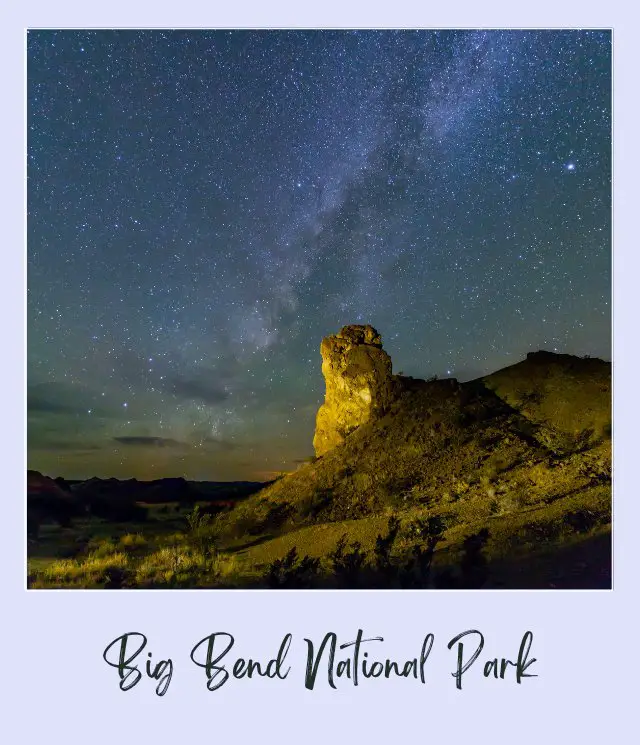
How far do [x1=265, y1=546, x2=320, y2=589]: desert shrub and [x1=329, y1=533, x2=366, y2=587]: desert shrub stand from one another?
385 mm

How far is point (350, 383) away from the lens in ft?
59.1

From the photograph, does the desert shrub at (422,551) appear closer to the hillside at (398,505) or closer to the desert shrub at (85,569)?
the hillside at (398,505)

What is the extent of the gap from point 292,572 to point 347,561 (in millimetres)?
1077

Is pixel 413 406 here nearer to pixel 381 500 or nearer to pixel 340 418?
pixel 340 418

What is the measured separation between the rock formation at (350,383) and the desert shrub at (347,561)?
5.99 meters

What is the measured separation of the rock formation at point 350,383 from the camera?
17.7m

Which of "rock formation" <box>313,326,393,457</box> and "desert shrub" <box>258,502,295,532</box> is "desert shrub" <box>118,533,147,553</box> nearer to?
"desert shrub" <box>258,502,295,532</box>

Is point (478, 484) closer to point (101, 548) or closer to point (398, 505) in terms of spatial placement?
point (398, 505)

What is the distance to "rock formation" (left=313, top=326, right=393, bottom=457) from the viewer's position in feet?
58.2

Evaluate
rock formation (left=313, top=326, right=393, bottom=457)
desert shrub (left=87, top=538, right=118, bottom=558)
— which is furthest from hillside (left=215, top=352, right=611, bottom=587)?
desert shrub (left=87, top=538, right=118, bottom=558)

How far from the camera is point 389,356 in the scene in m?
18.2

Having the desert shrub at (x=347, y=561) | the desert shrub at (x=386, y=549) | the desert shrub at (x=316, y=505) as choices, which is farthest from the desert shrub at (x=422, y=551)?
the desert shrub at (x=316, y=505)

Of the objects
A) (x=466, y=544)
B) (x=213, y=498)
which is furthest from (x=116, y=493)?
(x=466, y=544)

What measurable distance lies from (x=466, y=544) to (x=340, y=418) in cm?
766
